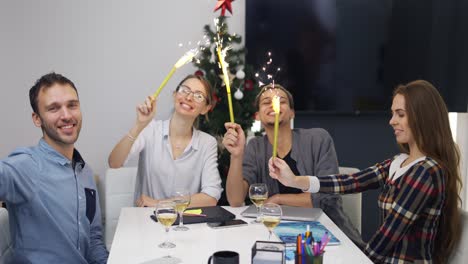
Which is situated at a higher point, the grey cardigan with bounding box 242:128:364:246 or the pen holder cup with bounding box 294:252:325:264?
the grey cardigan with bounding box 242:128:364:246

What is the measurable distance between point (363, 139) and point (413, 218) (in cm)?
263

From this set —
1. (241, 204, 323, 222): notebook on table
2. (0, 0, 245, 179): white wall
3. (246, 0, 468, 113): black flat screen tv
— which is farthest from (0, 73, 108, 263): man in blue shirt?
(246, 0, 468, 113): black flat screen tv

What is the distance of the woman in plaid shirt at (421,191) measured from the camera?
1845 mm

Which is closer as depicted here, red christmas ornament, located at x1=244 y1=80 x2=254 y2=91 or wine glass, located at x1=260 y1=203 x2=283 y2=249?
wine glass, located at x1=260 y1=203 x2=283 y2=249

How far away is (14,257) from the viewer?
5.90 ft

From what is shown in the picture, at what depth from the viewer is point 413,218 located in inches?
72.1

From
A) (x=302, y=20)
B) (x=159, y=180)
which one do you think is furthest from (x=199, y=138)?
(x=302, y=20)

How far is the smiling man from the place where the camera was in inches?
97.1

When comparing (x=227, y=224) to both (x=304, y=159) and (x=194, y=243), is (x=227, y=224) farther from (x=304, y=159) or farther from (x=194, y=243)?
(x=304, y=159)

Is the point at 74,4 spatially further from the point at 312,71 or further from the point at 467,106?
the point at 467,106

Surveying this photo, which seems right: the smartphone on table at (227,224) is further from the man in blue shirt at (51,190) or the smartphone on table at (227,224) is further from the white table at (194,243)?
the man in blue shirt at (51,190)

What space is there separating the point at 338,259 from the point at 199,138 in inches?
52.3

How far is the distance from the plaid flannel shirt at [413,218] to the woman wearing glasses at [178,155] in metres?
0.99

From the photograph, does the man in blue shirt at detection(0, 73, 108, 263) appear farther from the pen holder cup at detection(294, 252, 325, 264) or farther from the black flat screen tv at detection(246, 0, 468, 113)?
the black flat screen tv at detection(246, 0, 468, 113)
